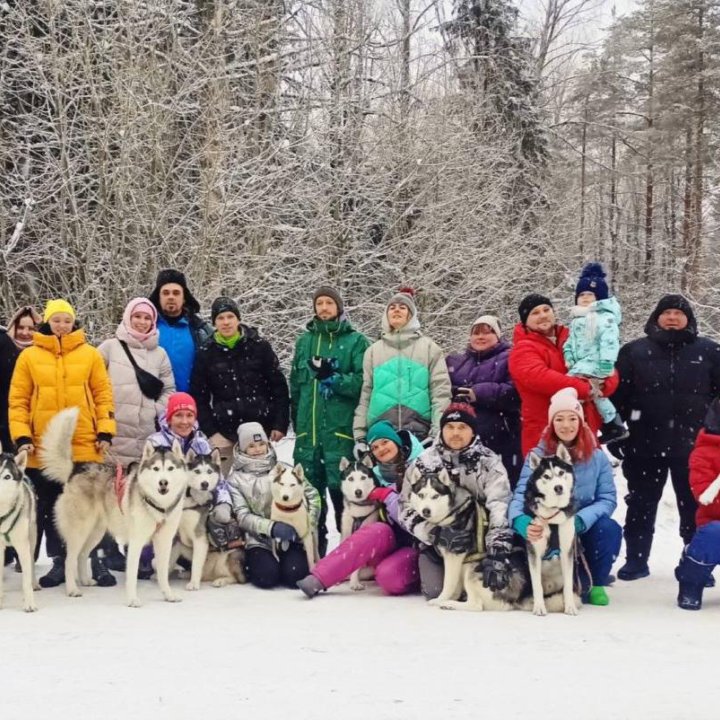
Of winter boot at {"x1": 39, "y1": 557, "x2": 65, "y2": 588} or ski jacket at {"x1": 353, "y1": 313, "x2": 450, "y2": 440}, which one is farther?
ski jacket at {"x1": 353, "y1": 313, "x2": 450, "y2": 440}

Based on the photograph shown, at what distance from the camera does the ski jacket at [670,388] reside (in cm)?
525

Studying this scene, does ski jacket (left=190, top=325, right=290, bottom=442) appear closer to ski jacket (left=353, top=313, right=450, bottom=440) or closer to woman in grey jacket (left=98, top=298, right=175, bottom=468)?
woman in grey jacket (left=98, top=298, right=175, bottom=468)

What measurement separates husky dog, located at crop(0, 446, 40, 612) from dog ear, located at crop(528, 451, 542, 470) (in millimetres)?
2881

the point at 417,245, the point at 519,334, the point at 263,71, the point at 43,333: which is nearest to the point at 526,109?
the point at 417,245

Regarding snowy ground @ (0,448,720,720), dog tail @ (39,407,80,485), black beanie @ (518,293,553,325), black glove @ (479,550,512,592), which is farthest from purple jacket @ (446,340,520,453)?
dog tail @ (39,407,80,485)

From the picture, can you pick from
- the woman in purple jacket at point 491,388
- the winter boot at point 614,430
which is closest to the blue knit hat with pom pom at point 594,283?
the woman in purple jacket at point 491,388

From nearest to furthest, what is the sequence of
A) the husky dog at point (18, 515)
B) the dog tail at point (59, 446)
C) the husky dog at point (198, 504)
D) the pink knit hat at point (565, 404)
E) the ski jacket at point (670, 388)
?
the husky dog at point (18, 515)
the pink knit hat at point (565, 404)
the dog tail at point (59, 446)
the husky dog at point (198, 504)
the ski jacket at point (670, 388)

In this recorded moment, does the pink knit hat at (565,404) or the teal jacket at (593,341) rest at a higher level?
the teal jacket at (593,341)

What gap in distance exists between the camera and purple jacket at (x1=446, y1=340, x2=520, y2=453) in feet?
18.1

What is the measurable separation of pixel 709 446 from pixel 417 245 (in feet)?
30.5

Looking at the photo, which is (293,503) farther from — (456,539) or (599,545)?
(599,545)

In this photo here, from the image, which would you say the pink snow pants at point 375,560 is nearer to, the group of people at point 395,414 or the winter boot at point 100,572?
the group of people at point 395,414

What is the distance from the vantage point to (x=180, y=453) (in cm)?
472

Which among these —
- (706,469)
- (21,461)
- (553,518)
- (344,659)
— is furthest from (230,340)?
(706,469)
